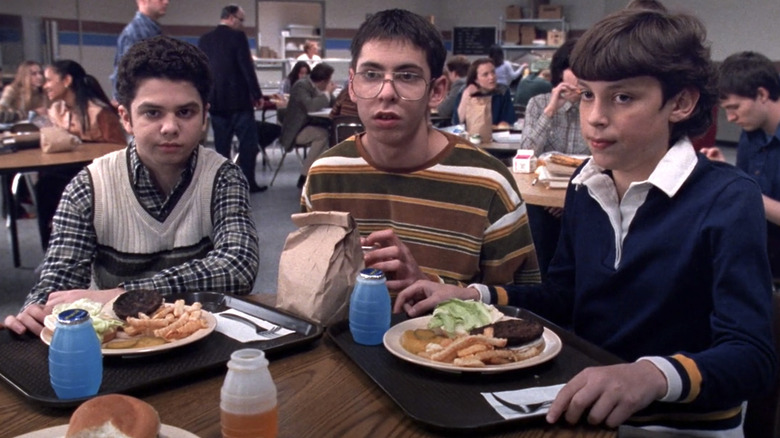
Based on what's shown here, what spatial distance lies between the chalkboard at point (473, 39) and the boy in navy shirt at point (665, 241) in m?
12.9

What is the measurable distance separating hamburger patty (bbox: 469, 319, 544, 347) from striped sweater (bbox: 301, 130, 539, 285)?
0.57m

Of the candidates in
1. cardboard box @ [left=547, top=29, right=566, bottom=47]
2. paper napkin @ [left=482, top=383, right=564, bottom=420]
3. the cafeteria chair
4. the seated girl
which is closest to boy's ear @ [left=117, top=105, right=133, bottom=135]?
paper napkin @ [left=482, top=383, right=564, bottom=420]

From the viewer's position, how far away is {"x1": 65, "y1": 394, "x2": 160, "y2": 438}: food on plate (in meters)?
0.79

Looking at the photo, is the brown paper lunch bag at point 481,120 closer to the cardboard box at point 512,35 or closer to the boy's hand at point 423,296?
the boy's hand at point 423,296

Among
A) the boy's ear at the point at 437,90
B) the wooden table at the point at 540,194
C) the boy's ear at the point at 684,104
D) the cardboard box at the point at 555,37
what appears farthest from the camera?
the cardboard box at the point at 555,37

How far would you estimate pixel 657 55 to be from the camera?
1.36 metres

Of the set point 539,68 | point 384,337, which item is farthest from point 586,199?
point 539,68

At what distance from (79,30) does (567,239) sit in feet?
37.1

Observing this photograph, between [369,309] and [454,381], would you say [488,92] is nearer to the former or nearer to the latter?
[369,309]

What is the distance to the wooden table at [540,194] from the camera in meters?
2.79

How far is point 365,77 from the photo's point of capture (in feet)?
5.89

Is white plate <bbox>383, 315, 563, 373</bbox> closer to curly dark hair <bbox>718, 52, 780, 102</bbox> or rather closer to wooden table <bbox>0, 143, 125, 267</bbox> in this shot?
curly dark hair <bbox>718, 52, 780, 102</bbox>

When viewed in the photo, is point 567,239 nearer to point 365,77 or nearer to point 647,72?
point 647,72

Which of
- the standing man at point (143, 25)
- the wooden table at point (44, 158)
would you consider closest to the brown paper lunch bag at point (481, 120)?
the wooden table at point (44, 158)
